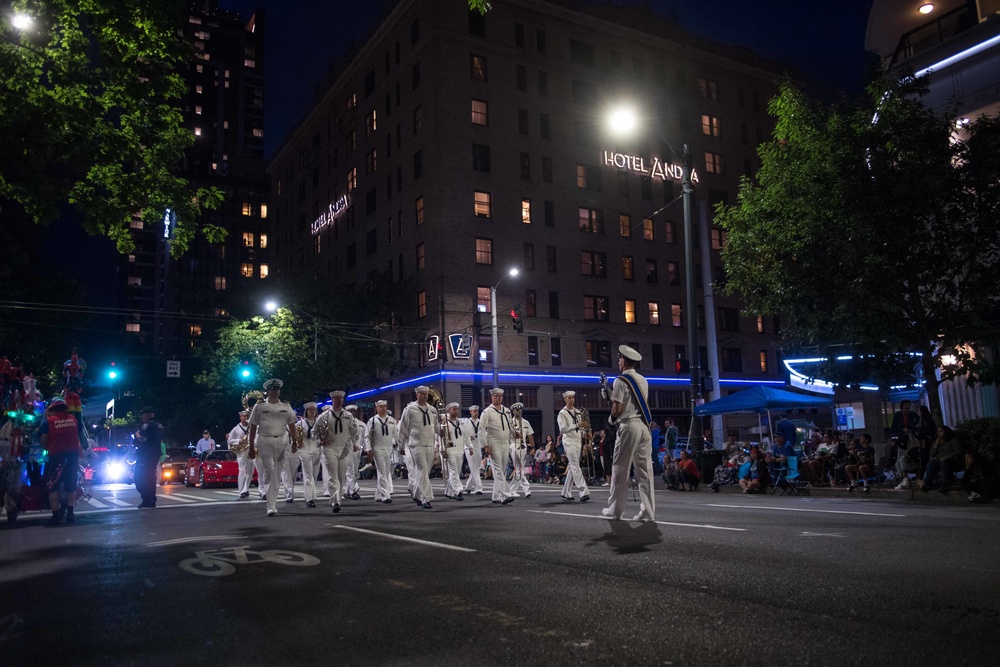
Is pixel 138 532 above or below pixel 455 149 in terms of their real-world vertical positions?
below

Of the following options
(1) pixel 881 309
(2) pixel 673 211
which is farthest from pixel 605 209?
(1) pixel 881 309

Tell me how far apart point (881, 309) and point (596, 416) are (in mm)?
32548

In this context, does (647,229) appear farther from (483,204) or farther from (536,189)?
(483,204)

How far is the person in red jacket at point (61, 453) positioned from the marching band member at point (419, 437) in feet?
18.9

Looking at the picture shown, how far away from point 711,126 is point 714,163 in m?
2.92

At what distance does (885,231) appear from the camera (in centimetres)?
1734

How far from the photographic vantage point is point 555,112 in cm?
5100

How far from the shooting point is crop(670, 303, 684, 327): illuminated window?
53906 mm

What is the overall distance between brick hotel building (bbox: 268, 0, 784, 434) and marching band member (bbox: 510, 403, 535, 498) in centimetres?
2452

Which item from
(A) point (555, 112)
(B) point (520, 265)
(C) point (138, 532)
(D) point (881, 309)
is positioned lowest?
(C) point (138, 532)

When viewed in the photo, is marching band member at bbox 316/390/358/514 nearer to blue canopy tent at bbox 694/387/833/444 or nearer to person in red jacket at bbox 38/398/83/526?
person in red jacket at bbox 38/398/83/526

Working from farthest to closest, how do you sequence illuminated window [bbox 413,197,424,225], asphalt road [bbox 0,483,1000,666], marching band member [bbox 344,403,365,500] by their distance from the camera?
illuminated window [bbox 413,197,424,225], marching band member [bbox 344,403,365,500], asphalt road [bbox 0,483,1000,666]

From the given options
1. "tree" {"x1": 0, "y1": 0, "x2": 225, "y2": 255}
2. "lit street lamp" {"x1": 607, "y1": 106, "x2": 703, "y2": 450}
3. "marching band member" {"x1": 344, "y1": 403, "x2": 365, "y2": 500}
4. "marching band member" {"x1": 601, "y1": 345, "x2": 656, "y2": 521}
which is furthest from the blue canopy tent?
"tree" {"x1": 0, "y1": 0, "x2": 225, "y2": 255}

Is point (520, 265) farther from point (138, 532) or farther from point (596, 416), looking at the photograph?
point (138, 532)
